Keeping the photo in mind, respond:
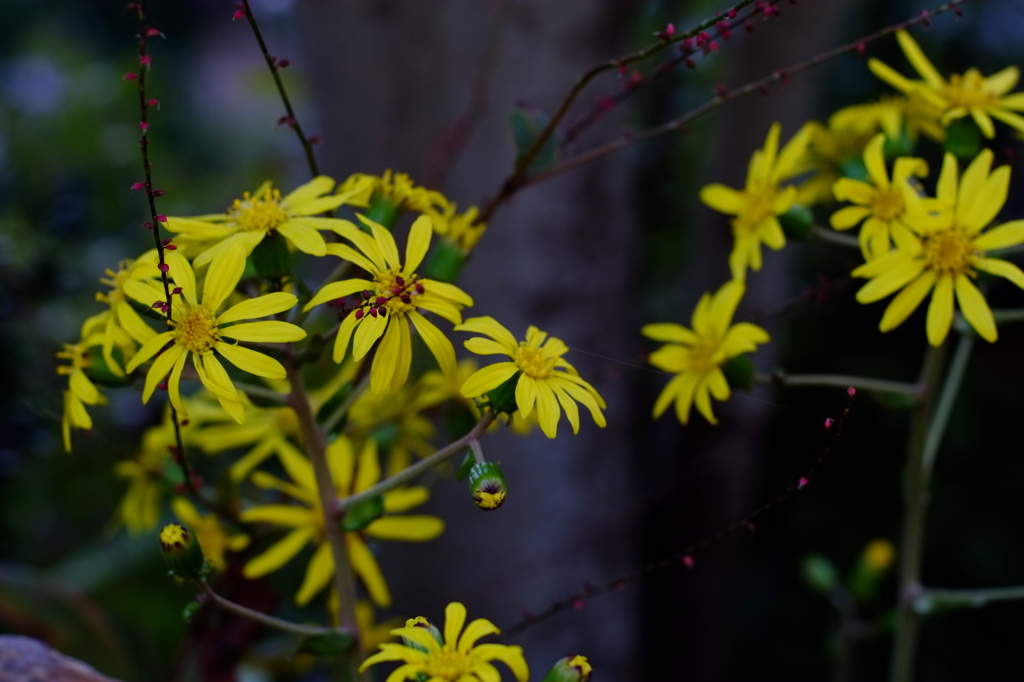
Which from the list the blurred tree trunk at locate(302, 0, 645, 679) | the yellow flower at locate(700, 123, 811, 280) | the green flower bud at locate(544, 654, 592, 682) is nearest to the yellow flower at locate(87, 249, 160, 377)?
the green flower bud at locate(544, 654, 592, 682)

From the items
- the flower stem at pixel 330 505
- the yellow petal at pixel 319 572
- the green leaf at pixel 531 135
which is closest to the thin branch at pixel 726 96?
the green leaf at pixel 531 135

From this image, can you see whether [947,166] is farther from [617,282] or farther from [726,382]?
[617,282]

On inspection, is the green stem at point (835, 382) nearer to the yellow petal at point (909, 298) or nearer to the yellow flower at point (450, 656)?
the yellow petal at point (909, 298)

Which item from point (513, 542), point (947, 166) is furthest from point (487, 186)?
point (947, 166)

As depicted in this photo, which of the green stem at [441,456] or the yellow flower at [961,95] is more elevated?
the yellow flower at [961,95]

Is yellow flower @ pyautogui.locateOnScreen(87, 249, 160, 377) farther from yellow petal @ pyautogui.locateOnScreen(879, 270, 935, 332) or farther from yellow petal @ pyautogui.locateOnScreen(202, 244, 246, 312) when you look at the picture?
yellow petal @ pyautogui.locateOnScreen(879, 270, 935, 332)

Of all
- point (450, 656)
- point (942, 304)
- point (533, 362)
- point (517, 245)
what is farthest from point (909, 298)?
point (517, 245)
